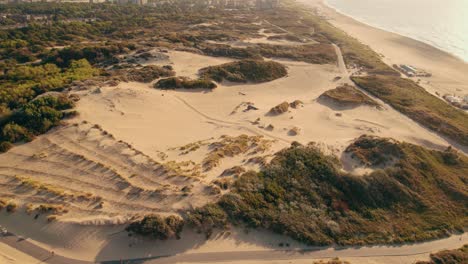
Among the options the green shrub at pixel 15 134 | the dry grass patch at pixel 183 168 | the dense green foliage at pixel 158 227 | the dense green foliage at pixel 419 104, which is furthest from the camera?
the dense green foliage at pixel 419 104

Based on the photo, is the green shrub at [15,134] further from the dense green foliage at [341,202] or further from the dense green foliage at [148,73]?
the dense green foliage at [341,202]

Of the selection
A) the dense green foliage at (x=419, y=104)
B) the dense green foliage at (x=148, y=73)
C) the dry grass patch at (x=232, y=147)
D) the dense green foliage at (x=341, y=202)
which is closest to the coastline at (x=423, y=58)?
the dense green foliage at (x=419, y=104)

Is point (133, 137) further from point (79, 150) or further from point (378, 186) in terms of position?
point (378, 186)

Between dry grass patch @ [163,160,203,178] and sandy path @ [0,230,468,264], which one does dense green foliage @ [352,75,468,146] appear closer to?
sandy path @ [0,230,468,264]

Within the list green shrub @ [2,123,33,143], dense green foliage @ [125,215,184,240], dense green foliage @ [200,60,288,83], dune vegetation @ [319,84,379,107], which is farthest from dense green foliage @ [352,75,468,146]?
green shrub @ [2,123,33,143]

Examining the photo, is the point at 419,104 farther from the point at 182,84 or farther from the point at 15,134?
the point at 15,134

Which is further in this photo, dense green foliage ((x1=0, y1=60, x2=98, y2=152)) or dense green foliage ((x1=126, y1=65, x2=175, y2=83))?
dense green foliage ((x1=126, y1=65, x2=175, y2=83))

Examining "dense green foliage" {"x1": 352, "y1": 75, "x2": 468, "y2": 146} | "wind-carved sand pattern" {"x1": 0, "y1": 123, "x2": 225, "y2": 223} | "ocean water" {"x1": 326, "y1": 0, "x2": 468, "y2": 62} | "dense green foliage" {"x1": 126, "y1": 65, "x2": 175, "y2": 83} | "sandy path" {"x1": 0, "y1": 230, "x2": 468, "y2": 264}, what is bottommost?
"sandy path" {"x1": 0, "y1": 230, "x2": 468, "y2": 264}
